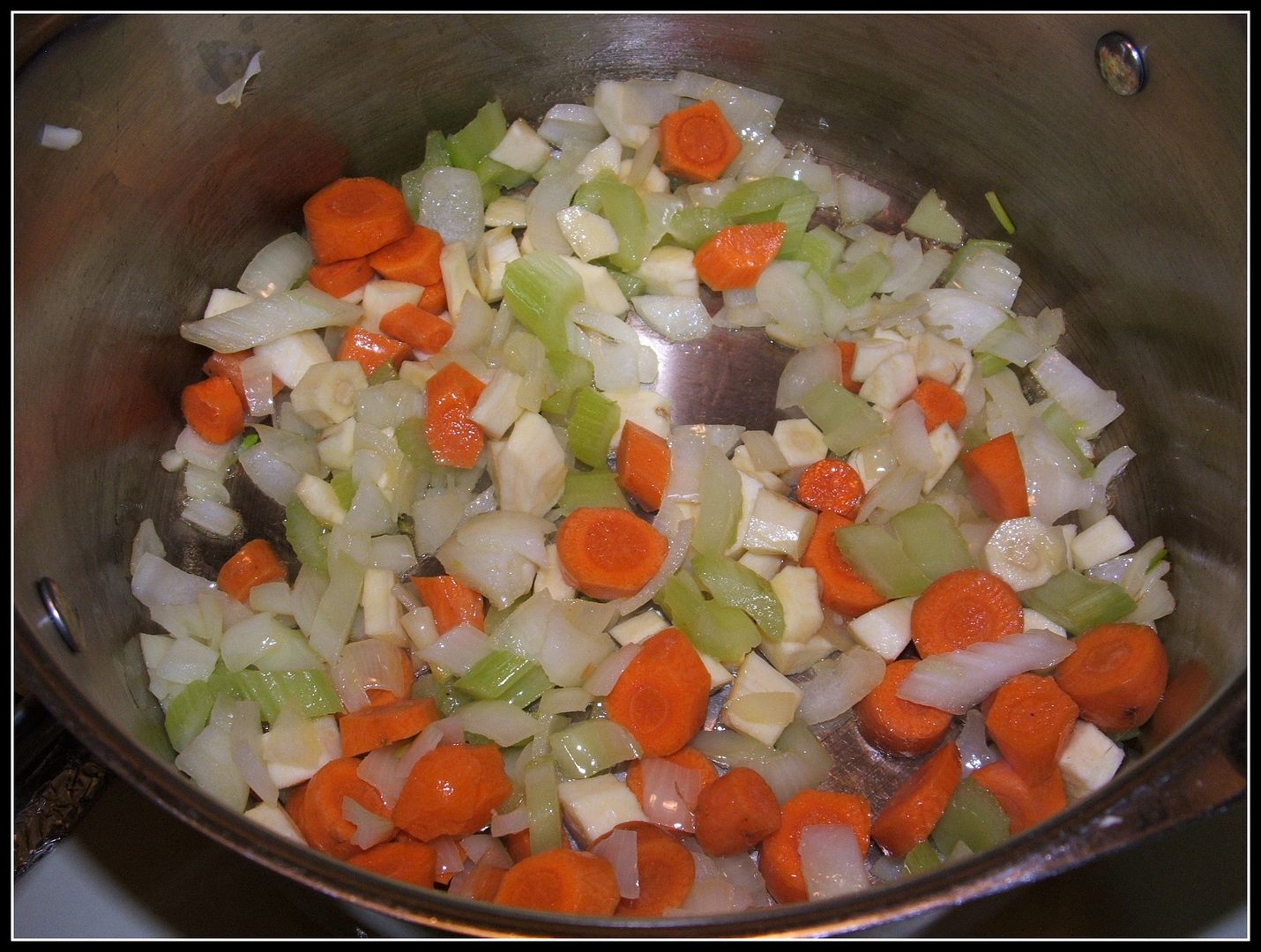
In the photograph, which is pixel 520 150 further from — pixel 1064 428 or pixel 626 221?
pixel 1064 428

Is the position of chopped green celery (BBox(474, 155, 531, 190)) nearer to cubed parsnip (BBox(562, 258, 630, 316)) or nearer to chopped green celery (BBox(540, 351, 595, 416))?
cubed parsnip (BBox(562, 258, 630, 316))

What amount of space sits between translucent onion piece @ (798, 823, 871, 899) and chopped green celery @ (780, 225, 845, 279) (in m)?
1.30

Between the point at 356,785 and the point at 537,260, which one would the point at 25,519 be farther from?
the point at 537,260

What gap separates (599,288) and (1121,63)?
121cm

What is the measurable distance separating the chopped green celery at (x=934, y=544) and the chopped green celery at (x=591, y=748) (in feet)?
2.30

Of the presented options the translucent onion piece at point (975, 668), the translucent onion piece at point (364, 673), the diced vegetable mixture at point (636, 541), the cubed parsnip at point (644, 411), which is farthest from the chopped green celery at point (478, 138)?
the translucent onion piece at point (975, 668)

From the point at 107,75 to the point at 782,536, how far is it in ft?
5.36

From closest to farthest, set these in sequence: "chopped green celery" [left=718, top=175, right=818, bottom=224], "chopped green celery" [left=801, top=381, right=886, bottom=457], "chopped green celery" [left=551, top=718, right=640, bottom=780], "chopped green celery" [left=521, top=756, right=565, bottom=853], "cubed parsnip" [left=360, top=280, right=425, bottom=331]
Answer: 1. "chopped green celery" [left=521, top=756, right=565, bottom=853]
2. "chopped green celery" [left=551, top=718, right=640, bottom=780]
3. "chopped green celery" [left=801, top=381, right=886, bottom=457]
4. "cubed parsnip" [left=360, top=280, right=425, bottom=331]
5. "chopped green celery" [left=718, top=175, right=818, bottom=224]

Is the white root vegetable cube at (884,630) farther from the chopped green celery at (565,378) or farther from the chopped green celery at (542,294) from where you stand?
the chopped green celery at (542,294)

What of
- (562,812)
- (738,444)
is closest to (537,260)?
(738,444)

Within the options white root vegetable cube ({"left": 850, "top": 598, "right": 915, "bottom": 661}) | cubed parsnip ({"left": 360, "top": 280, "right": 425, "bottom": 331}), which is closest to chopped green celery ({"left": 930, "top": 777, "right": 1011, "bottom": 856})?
white root vegetable cube ({"left": 850, "top": 598, "right": 915, "bottom": 661})

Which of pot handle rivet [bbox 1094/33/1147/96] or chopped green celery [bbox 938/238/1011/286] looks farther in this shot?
chopped green celery [bbox 938/238/1011/286]

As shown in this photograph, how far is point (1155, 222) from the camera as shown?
88.4 inches

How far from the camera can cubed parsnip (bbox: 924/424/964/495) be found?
223cm
